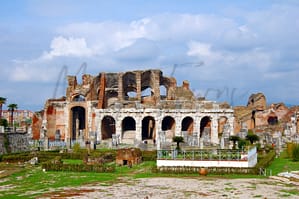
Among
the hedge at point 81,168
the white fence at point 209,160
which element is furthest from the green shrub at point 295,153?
the hedge at point 81,168

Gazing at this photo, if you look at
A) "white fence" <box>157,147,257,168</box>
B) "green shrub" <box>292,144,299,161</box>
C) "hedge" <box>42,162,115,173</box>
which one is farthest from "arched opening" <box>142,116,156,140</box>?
"hedge" <box>42,162,115,173</box>

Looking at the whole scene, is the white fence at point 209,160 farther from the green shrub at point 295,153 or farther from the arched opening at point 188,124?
the arched opening at point 188,124

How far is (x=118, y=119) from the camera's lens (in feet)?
240

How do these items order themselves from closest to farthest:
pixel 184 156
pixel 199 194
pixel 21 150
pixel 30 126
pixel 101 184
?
pixel 199 194 → pixel 101 184 → pixel 184 156 → pixel 21 150 → pixel 30 126

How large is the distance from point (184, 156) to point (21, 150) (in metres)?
26.2

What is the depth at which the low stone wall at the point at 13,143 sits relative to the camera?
5141 cm

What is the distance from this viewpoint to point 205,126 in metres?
76.6

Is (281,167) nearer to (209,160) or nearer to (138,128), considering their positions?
(209,160)

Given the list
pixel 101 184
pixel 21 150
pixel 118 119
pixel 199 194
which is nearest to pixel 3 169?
pixel 101 184

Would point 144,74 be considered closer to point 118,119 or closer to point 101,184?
point 118,119

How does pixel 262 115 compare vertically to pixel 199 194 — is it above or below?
above

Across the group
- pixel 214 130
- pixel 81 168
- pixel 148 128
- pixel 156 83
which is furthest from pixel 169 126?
pixel 81 168

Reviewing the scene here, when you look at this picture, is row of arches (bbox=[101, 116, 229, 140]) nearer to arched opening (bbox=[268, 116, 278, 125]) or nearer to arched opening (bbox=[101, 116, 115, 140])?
arched opening (bbox=[101, 116, 115, 140])

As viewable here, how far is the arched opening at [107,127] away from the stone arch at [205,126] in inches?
641
